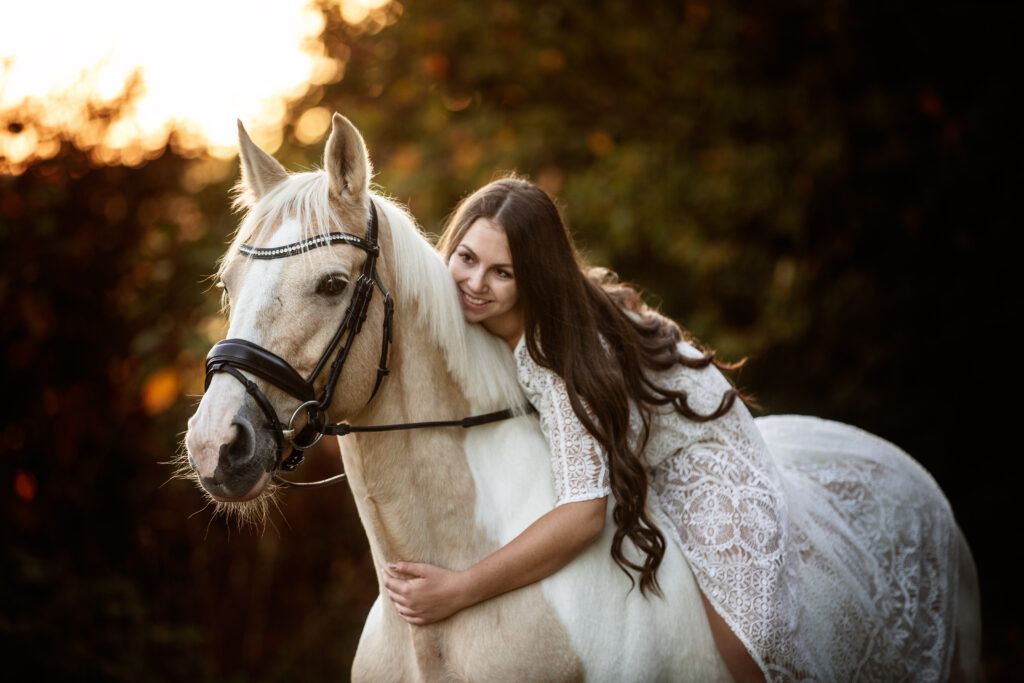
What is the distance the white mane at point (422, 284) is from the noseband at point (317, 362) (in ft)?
0.21

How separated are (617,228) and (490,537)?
4.32 meters

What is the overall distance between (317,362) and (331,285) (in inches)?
8.5

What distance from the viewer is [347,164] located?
208cm

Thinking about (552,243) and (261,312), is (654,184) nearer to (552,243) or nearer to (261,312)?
(552,243)

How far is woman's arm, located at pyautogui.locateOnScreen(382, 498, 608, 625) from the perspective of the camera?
2.08 meters

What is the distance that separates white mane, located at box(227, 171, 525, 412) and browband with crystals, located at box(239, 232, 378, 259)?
0.03 m

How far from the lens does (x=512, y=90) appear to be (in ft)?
23.5

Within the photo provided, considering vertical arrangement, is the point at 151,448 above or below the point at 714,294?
below

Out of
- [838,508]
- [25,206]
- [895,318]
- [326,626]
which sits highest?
[25,206]

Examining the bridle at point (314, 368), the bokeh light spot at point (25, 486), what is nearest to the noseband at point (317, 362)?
the bridle at point (314, 368)

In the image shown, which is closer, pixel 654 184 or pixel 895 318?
pixel 895 318

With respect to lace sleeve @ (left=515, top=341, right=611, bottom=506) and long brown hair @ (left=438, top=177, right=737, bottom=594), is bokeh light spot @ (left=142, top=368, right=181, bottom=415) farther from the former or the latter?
lace sleeve @ (left=515, top=341, right=611, bottom=506)

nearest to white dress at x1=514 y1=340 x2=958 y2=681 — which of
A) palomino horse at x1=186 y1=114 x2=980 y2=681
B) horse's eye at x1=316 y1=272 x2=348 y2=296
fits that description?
palomino horse at x1=186 y1=114 x2=980 y2=681

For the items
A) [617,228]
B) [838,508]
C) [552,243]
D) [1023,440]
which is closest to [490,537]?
[552,243]
